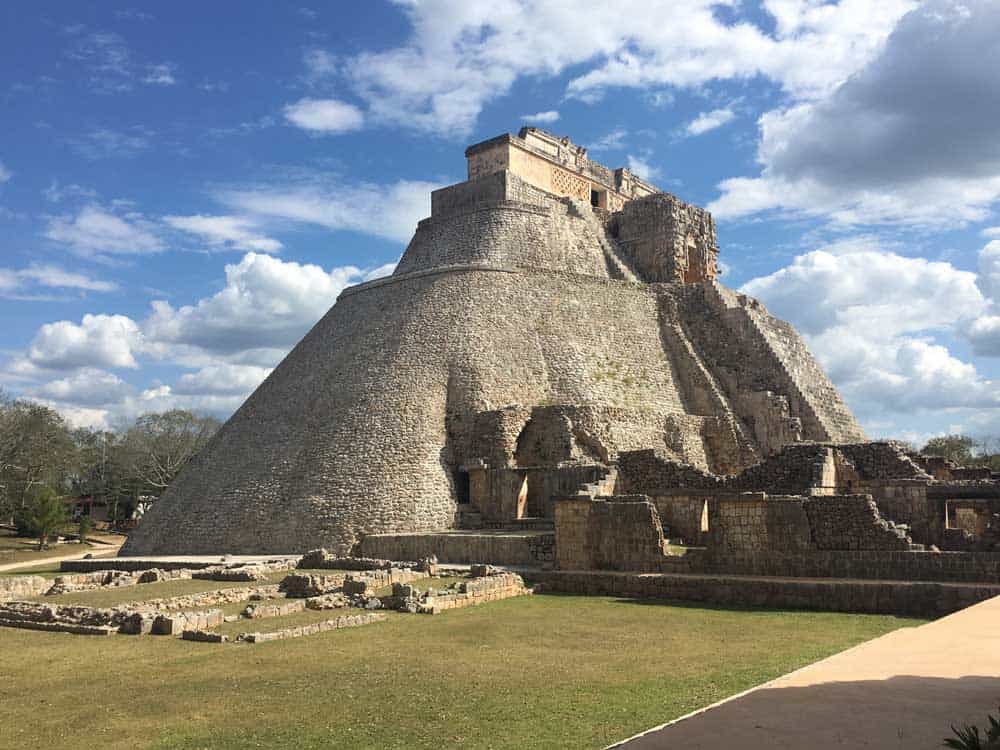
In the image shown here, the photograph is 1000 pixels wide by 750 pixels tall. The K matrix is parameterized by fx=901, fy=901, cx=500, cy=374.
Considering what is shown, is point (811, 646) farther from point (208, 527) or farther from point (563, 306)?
point (563, 306)

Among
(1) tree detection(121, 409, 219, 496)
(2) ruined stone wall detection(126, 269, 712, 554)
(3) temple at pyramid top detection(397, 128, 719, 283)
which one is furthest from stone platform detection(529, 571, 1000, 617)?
(1) tree detection(121, 409, 219, 496)

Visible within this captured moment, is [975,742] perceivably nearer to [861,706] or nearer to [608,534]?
[861,706]

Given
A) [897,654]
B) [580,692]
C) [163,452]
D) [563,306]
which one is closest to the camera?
[897,654]

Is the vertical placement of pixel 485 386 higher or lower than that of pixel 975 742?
higher

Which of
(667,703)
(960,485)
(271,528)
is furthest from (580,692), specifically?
(271,528)

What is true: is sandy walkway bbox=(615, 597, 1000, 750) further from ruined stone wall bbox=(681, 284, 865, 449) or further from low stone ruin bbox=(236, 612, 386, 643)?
ruined stone wall bbox=(681, 284, 865, 449)

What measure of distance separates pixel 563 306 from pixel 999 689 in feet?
93.4

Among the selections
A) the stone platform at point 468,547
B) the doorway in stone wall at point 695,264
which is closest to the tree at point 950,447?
the doorway in stone wall at point 695,264

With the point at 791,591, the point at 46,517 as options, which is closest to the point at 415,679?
the point at 791,591

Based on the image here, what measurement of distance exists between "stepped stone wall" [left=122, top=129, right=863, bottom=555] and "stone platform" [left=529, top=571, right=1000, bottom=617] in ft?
26.1

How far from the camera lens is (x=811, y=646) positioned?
10.3 meters

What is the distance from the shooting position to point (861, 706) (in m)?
5.53

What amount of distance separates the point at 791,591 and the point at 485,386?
55.2 feet

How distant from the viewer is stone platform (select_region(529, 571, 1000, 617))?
490 inches
